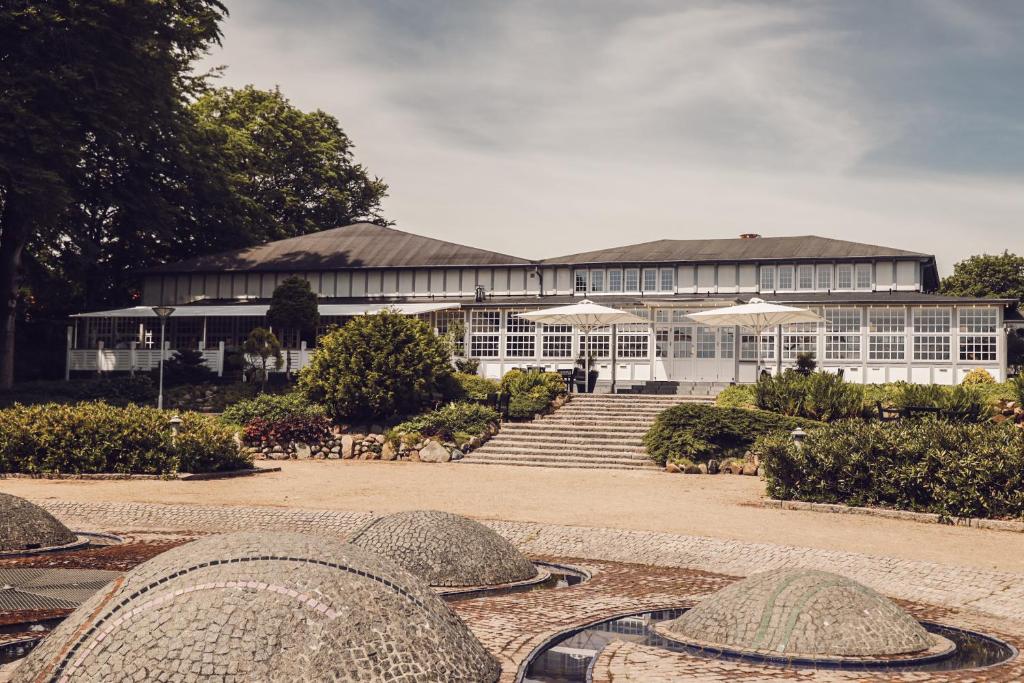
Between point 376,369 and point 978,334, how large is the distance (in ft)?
66.0

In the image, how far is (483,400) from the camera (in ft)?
87.1

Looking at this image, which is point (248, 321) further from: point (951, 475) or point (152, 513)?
point (951, 475)

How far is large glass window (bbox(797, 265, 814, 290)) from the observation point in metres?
38.2

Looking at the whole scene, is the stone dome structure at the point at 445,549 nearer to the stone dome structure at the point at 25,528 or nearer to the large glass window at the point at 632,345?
the stone dome structure at the point at 25,528

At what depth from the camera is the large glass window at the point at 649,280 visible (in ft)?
131

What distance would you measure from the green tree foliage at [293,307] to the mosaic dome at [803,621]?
2993 centimetres

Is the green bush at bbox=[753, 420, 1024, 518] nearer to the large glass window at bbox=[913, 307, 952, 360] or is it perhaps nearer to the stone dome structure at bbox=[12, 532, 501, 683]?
the stone dome structure at bbox=[12, 532, 501, 683]

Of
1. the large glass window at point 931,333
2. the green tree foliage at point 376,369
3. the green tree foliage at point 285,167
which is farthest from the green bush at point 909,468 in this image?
the green tree foliage at point 285,167

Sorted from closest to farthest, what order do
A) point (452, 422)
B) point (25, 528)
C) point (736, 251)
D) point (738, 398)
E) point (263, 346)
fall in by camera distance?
point (25, 528)
point (452, 422)
point (738, 398)
point (263, 346)
point (736, 251)

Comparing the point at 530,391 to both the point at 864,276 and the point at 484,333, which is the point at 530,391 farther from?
the point at 864,276

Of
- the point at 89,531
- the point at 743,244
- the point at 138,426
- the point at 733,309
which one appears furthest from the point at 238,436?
the point at 743,244

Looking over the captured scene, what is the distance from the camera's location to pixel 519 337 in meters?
36.0

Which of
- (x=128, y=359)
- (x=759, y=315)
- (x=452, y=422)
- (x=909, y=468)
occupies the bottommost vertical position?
(x=909, y=468)

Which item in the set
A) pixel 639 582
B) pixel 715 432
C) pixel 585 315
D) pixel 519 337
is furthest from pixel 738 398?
pixel 639 582
